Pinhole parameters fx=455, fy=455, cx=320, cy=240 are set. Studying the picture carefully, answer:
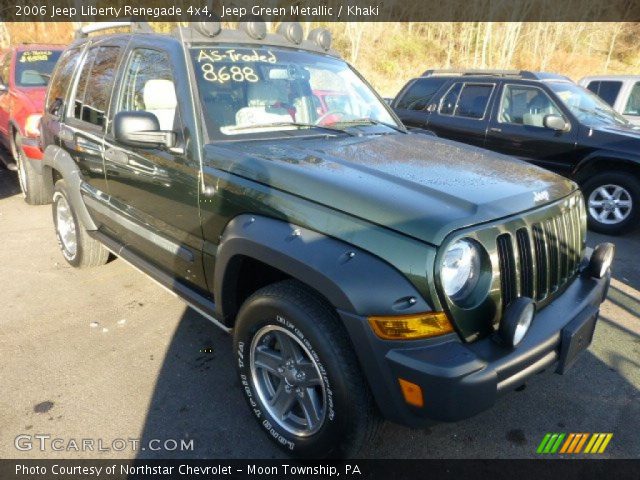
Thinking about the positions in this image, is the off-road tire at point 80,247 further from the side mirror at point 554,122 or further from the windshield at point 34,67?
the side mirror at point 554,122

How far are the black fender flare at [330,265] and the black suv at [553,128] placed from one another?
16.7 feet

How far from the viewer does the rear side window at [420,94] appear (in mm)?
7457

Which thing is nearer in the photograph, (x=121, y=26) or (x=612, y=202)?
(x=121, y=26)

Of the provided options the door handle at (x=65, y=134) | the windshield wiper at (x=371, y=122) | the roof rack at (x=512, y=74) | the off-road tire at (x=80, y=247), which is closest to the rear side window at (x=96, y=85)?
the door handle at (x=65, y=134)

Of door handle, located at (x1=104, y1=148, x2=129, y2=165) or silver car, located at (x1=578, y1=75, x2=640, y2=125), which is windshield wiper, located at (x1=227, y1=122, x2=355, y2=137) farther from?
silver car, located at (x1=578, y1=75, x2=640, y2=125)

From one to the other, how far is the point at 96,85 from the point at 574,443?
4.14 m

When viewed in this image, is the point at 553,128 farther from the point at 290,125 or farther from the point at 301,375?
the point at 301,375

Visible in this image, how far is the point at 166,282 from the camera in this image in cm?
305

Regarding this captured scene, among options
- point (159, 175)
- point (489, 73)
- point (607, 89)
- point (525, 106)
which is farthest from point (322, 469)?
point (607, 89)

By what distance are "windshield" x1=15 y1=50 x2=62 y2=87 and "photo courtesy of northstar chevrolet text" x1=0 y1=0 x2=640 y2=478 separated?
3307 mm

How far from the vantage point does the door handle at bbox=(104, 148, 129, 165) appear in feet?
10.4

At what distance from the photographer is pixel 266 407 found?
95.4 inches

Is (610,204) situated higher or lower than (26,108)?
lower

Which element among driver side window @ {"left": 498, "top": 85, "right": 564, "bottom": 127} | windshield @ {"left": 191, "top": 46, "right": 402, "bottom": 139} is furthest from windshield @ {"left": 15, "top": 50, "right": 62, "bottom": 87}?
driver side window @ {"left": 498, "top": 85, "right": 564, "bottom": 127}
